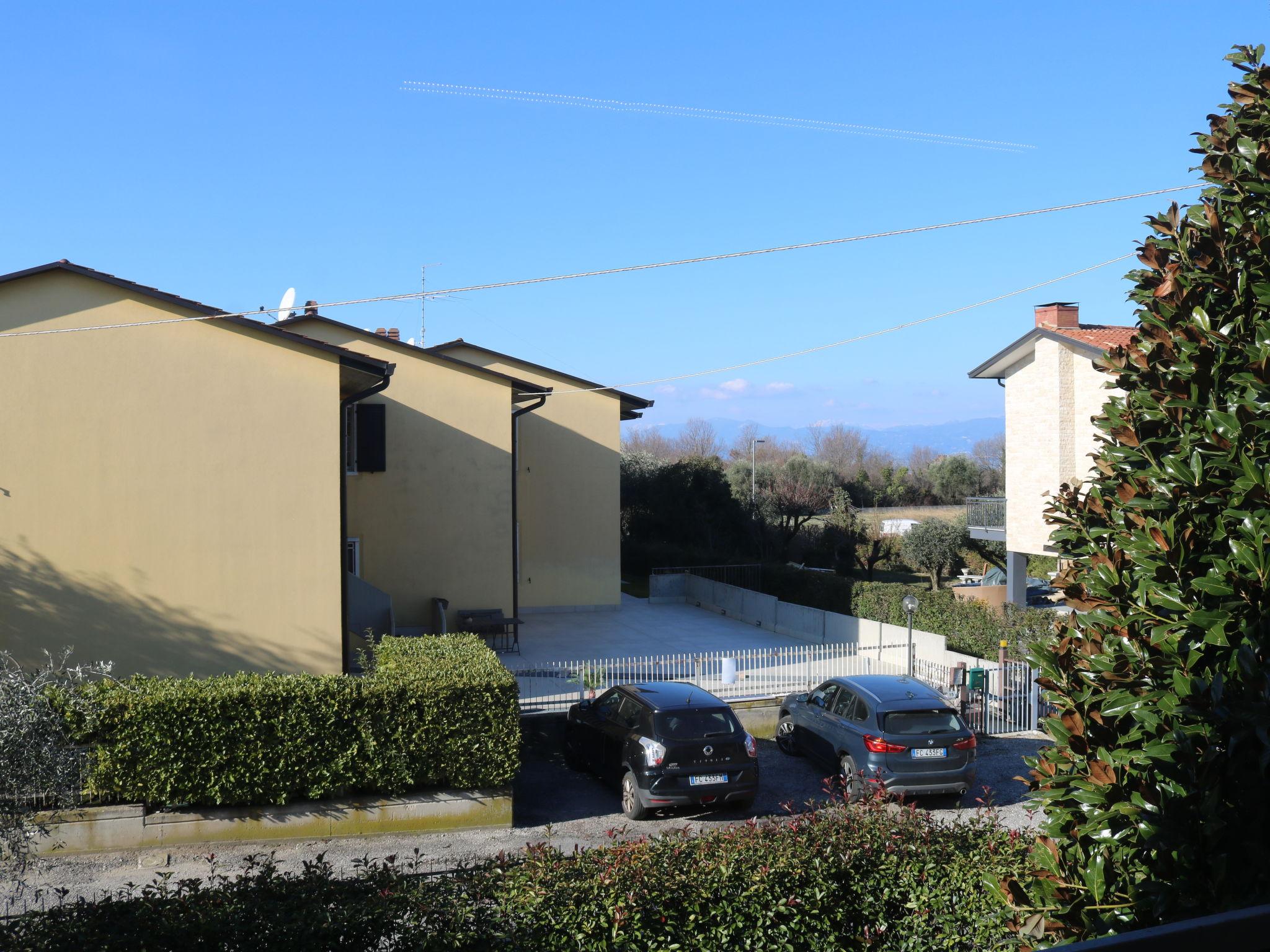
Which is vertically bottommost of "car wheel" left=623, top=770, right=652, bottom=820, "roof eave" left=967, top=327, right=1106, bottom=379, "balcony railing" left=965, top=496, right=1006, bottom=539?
"car wheel" left=623, top=770, right=652, bottom=820

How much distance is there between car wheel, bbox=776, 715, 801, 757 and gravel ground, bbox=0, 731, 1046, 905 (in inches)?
4.1

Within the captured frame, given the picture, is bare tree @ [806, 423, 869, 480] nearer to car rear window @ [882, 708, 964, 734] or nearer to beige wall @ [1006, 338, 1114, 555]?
beige wall @ [1006, 338, 1114, 555]

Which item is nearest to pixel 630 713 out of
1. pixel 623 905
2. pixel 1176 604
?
pixel 623 905

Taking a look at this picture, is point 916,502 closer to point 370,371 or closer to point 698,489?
point 698,489

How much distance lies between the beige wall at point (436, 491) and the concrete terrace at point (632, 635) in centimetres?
182

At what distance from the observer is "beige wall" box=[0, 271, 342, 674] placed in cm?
1365

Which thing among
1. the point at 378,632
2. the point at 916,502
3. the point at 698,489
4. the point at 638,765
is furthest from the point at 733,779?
the point at 916,502

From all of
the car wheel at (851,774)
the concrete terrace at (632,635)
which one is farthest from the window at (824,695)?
the concrete terrace at (632,635)

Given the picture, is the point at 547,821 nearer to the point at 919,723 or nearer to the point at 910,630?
the point at 919,723

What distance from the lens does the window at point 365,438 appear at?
842 inches

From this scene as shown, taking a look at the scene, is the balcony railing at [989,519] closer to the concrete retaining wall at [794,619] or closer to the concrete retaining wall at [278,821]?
the concrete retaining wall at [794,619]

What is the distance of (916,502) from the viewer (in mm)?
63188

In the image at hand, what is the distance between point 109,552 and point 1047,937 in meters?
13.1

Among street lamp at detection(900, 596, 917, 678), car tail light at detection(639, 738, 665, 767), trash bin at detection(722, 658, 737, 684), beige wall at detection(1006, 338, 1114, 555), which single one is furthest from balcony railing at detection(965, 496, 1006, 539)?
car tail light at detection(639, 738, 665, 767)
